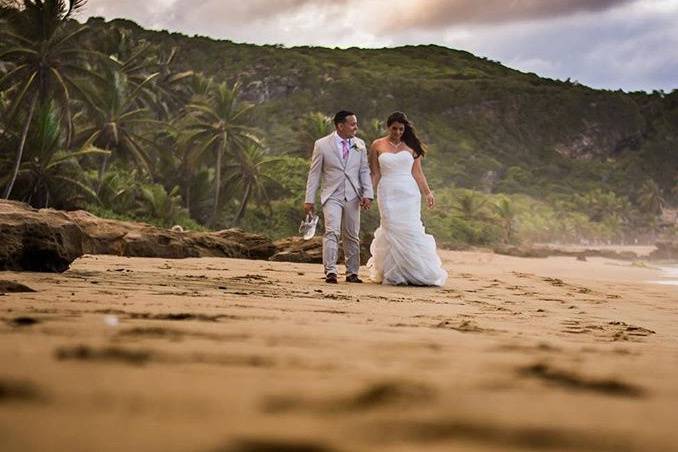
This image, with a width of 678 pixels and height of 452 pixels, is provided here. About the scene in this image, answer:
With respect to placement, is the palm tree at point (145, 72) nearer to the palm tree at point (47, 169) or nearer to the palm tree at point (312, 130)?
the palm tree at point (47, 169)

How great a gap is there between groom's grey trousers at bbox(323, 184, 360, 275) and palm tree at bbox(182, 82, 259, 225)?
2617 cm

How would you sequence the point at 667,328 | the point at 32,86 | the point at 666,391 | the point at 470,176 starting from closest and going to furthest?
the point at 666,391 < the point at 667,328 < the point at 32,86 < the point at 470,176

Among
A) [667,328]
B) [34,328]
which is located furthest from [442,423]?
[667,328]

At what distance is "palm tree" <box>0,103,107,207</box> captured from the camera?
21984mm

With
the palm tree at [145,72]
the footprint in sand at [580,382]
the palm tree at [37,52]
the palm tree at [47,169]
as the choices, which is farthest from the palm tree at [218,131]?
the footprint in sand at [580,382]

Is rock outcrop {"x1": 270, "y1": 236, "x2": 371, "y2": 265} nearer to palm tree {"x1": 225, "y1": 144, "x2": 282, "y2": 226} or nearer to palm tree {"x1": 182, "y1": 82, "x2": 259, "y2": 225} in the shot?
palm tree {"x1": 182, "y1": 82, "x2": 259, "y2": 225}

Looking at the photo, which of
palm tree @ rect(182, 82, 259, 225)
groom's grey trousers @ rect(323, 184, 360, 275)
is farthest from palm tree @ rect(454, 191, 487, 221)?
groom's grey trousers @ rect(323, 184, 360, 275)

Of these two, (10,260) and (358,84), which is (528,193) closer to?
(358,84)

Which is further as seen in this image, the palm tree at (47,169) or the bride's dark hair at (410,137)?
the palm tree at (47,169)

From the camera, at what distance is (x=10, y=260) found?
16.0 ft

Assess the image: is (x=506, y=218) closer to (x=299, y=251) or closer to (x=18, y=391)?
(x=299, y=251)

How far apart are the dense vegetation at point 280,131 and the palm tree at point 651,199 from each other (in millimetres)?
233

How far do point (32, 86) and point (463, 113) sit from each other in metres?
72.2

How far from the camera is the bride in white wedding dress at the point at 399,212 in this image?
6.79 metres
